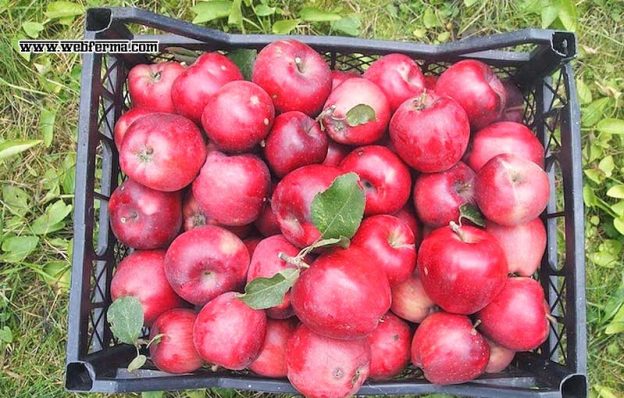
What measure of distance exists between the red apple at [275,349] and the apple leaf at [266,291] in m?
0.27

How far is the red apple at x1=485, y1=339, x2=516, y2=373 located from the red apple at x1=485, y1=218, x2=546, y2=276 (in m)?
0.20

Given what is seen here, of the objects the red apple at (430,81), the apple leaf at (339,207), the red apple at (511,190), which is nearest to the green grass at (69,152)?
the red apple at (430,81)

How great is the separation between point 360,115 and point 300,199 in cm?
26

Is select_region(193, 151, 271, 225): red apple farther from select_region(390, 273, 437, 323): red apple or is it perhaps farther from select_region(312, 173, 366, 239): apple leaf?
select_region(390, 273, 437, 323): red apple

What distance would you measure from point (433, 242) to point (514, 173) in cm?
26

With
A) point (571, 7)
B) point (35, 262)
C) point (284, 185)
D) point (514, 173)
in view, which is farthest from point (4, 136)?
point (571, 7)

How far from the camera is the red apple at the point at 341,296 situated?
1.39 meters

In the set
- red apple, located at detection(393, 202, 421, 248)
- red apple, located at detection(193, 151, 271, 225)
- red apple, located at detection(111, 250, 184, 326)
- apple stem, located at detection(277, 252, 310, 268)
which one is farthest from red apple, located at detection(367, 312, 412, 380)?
red apple, located at detection(111, 250, 184, 326)

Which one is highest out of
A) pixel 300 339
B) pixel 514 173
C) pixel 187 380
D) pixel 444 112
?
pixel 444 112

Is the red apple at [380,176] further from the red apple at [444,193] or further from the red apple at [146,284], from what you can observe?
the red apple at [146,284]

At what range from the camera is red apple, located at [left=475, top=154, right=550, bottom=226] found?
1.56m

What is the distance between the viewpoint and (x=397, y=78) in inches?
67.8

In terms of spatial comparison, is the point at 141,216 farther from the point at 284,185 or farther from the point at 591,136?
the point at 591,136

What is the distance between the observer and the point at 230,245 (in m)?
1.61
